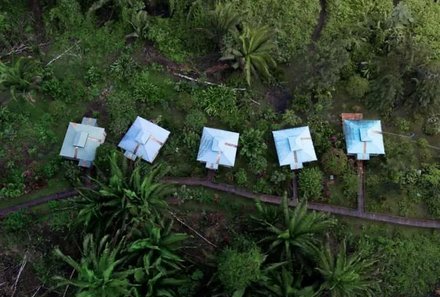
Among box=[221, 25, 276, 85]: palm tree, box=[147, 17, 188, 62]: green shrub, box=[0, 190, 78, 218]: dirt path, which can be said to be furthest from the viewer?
box=[147, 17, 188, 62]: green shrub

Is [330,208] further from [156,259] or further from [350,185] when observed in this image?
[156,259]

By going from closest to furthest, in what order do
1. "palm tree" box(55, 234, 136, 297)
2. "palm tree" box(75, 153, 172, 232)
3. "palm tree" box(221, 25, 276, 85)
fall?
"palm tree" box(55, 234, 136, 297), "palm tree" box(75, 153, 172, 232), "palm tree" box(221, 25, 276, 85)

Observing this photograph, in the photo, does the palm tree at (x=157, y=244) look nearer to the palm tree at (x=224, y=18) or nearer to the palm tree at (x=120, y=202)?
the palm tree at (x=120, y=202)

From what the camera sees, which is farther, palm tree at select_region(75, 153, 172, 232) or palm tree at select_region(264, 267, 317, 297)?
palm tree at select_region(75, 153, 172, 232)

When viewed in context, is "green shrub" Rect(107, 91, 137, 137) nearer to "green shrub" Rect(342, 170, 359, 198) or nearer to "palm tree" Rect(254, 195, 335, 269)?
"palm tree" Rect(254, 195, 335, 269)

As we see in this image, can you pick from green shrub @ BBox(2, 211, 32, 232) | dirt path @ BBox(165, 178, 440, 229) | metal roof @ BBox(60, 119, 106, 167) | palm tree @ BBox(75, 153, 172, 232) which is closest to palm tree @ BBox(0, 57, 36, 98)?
metal roof @ BBox(60, 119, 106, 167)

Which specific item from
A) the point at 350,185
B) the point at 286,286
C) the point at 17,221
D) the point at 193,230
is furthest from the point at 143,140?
the point at 350,185
